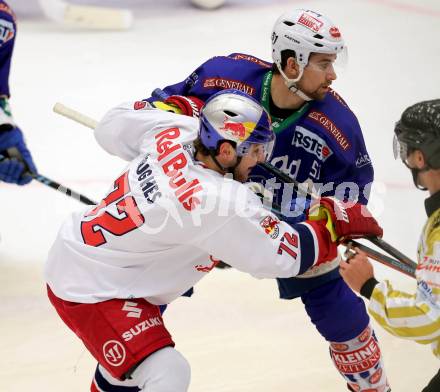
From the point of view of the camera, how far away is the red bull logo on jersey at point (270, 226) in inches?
101

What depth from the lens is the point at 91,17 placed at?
276 inches

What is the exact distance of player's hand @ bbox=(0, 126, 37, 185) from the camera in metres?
4.00

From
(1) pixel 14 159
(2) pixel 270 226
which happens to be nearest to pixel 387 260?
(2) pixel 270 226

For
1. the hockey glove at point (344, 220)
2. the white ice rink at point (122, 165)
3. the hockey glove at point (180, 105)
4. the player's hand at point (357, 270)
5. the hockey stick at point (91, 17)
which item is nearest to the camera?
the player's hand at point (357, 270)

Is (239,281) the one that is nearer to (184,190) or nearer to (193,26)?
(184,190)

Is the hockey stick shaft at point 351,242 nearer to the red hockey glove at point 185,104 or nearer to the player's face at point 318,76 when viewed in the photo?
the red hockey glove at point 185,104

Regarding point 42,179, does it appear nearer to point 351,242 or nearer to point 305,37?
point 305,37

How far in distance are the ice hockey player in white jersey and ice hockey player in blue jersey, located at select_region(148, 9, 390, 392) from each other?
330mm

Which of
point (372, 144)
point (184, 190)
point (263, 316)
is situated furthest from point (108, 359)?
point (372, 144)

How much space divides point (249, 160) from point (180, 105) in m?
0.52

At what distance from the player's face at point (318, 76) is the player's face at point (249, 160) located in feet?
1.54

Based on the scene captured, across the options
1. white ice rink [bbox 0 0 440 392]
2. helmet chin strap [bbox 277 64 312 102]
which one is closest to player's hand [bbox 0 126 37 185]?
white ice rink [bbox 0 0 440 392]

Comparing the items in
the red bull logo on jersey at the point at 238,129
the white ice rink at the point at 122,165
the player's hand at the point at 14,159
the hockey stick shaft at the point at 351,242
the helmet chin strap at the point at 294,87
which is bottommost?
the white ice rink at the point at 122,165

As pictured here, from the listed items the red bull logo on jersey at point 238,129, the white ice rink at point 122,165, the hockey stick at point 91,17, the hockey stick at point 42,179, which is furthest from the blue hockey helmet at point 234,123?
the hockey stick at point 91,17
